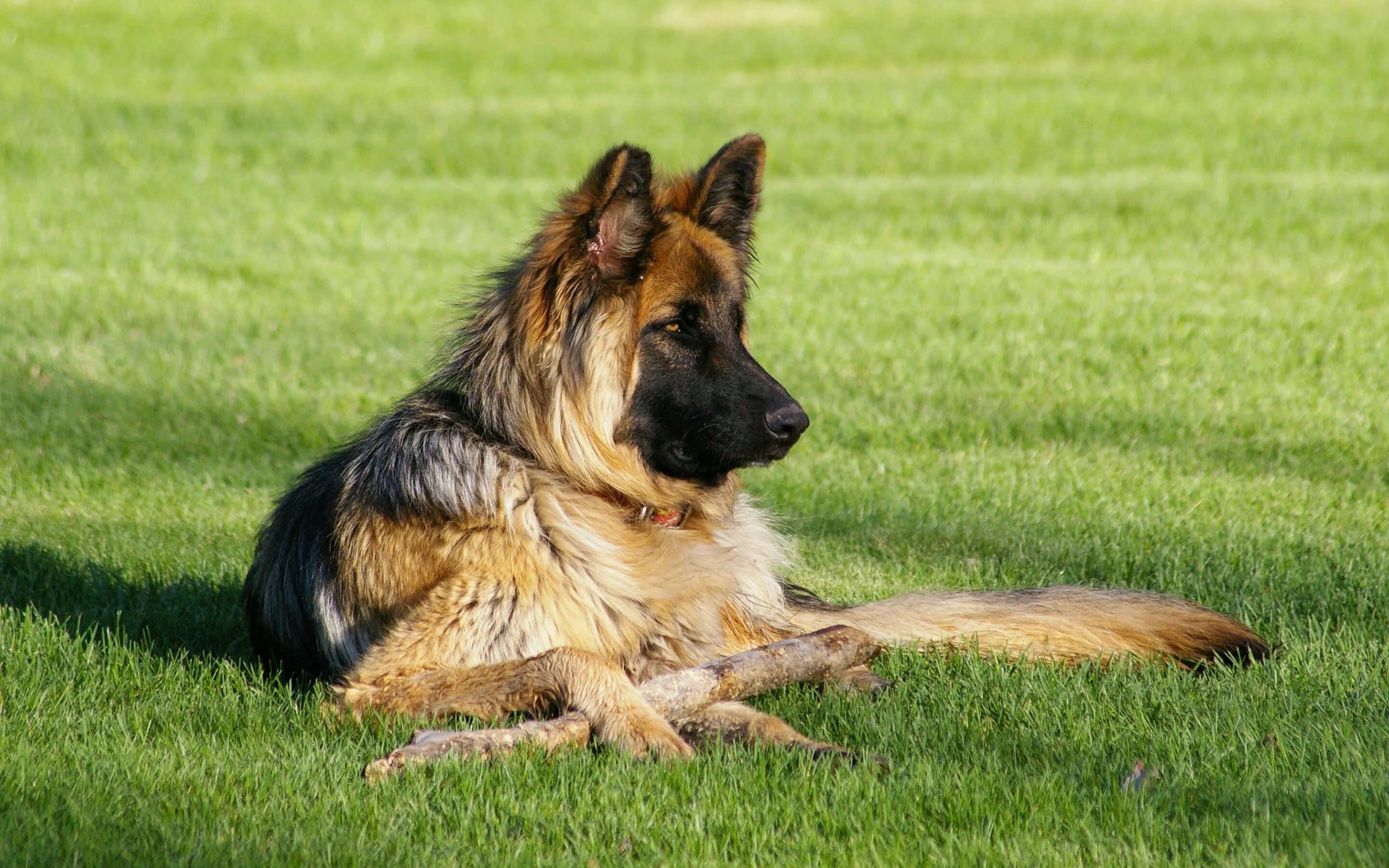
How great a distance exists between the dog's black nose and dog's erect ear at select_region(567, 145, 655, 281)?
0.74 meters

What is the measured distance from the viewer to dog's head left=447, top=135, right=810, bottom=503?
498 cm

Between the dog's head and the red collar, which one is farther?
the red collar

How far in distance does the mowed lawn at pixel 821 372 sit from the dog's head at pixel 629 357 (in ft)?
3.46

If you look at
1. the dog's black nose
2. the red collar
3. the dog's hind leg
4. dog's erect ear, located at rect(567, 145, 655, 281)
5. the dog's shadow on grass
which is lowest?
the dog's shadow on grass

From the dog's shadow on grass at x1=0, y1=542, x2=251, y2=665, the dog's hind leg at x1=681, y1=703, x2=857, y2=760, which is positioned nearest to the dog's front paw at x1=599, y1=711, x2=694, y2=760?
the dog's hind leg at x1=681, y1=703, x2=857, y2=760

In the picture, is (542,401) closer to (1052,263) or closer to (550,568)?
(550,568)

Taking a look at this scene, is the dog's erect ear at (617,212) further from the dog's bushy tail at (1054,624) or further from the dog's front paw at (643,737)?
the dog's bushy tail at (1054,624)

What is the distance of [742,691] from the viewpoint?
4.80 m

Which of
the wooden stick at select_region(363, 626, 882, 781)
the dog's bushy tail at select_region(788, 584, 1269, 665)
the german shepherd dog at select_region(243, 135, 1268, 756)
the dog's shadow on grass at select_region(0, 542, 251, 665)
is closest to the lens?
the wooden stick at select_region(363, 626, 882, 781)

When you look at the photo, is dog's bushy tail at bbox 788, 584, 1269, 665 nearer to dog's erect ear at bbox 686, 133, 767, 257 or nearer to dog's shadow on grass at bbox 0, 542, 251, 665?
dog's erect ear at bbox 686, 133, 767, 257

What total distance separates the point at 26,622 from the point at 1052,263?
1157 centimetres

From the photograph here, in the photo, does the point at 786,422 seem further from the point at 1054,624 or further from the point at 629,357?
the point at 1054,624

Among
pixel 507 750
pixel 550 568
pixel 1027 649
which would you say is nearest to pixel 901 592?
pixel 1027 649

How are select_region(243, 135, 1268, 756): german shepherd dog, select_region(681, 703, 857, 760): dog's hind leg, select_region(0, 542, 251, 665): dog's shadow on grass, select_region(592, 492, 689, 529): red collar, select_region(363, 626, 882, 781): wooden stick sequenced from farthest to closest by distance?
1. select_region(0, 542, 251, 665): dog's shadow on grass
2. select_region(592, 492, 689, 529): red collar
3. select_region(243, 135, 1268, 756): german shepherd dog
4. select_region(681, 703, 857, 760): dog's hind leg
5. select_region(363, 626, 882, 781): wooden stick
